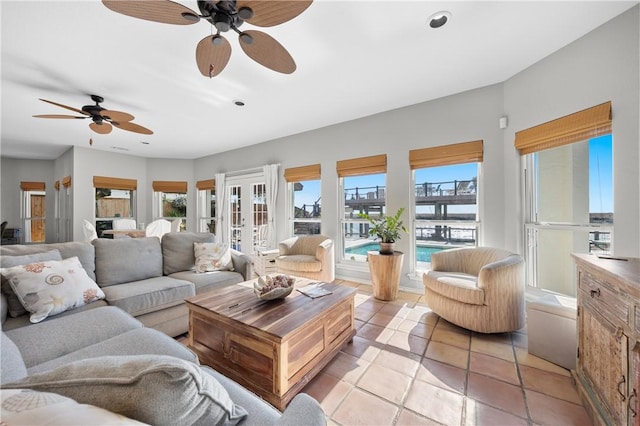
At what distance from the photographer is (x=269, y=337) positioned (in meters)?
1.46

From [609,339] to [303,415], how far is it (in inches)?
61.2

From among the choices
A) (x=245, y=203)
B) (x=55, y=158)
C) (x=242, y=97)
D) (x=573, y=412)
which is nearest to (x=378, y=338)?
(x=573, y=412)

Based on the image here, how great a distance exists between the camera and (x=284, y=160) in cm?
497

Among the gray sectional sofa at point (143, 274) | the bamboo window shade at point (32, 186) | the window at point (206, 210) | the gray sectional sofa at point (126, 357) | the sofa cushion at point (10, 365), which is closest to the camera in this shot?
the gray sectional sofa at point (126, 357)

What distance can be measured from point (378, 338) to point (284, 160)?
365cm

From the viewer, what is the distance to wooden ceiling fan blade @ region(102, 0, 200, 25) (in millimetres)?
1341

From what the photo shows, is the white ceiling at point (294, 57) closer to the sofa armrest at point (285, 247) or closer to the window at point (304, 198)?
the window at point (304, 198)

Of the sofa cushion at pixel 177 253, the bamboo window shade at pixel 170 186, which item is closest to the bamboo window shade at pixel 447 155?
the sofa cushion at pixel 177 253

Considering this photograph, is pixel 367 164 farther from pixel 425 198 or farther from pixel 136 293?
pixel 136 293

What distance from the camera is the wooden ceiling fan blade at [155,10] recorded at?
1.34 metres

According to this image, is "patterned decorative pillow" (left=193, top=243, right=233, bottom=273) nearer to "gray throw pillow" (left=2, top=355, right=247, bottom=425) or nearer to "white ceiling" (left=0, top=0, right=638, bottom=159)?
"white ceiling" (left=0, top=0, right=638, bottom=159)

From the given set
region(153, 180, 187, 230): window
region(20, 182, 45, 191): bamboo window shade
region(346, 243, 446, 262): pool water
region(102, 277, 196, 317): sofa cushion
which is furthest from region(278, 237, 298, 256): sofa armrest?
region(20, 182, 45, 191): bamboo window shade

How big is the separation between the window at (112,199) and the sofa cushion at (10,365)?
5.88 m

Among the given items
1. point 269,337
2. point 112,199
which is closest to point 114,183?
point 112,199
